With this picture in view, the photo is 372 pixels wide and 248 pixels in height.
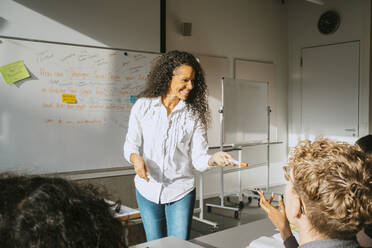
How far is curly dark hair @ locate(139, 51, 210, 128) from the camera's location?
1993 millimetres

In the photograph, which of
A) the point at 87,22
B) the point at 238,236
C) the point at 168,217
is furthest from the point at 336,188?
the point at 87,22

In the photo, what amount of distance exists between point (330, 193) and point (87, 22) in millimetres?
3289

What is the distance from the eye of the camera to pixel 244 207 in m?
4.85

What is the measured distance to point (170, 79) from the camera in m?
2.01

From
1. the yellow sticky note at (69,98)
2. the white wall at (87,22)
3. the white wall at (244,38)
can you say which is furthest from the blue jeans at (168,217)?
the white wall at (244,38)

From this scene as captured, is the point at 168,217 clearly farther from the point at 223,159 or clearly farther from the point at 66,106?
the point at 66,106

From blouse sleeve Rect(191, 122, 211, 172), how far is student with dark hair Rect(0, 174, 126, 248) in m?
1.44

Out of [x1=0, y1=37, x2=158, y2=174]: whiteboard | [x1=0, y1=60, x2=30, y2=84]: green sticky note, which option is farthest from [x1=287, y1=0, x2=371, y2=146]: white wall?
[x1=0, y1=60, x2=30, y2=84]: green sticky note

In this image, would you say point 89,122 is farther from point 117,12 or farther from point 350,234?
point 350,234

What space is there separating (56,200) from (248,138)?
4533 mm

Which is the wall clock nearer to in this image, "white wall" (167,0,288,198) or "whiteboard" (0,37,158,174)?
"white wall" (167,0,288,198)

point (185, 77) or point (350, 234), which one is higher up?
point (185, 77)

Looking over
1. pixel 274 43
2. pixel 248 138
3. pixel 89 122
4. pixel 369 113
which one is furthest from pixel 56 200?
pixel 274 43

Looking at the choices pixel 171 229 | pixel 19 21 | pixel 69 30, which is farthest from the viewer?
pixel 69 30
